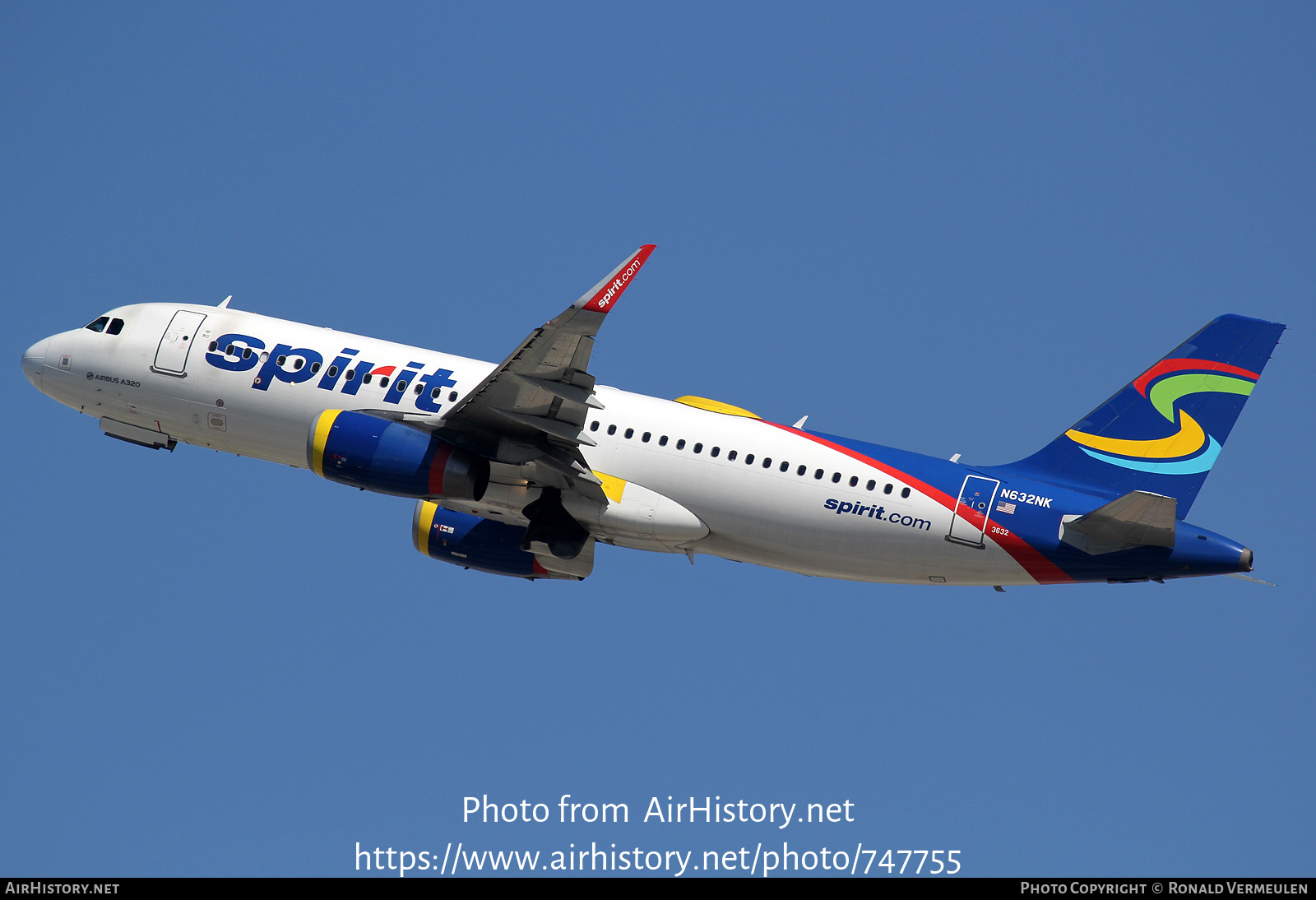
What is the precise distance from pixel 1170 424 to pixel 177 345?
2442 cm

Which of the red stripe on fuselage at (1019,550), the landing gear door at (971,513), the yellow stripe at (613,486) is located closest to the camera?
the red stripe on fuselage at (1019,550)

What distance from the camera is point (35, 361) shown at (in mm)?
36906

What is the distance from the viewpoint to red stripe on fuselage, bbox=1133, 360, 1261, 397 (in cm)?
3228

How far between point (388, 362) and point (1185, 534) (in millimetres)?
18847

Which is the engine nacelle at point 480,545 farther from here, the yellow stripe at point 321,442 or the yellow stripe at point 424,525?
the yellow stripe at point 321,442

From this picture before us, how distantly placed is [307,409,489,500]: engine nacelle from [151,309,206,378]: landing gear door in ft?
18.8

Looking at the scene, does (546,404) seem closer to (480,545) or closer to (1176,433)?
(480,545)

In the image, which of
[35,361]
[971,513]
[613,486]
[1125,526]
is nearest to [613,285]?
[613,486]

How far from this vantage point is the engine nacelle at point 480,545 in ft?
119

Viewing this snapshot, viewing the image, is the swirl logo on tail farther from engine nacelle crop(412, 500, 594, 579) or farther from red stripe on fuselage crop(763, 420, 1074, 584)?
engine nacelle crop(412, 500, 594, 579)

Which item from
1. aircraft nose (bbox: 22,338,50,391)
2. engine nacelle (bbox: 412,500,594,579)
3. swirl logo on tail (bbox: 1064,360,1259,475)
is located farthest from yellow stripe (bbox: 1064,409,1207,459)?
aircraft nose (bbox: 22,338,50,391)

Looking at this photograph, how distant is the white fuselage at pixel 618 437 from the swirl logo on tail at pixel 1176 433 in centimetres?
385

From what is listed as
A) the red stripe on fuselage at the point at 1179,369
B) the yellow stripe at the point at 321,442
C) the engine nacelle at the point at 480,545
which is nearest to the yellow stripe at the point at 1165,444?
the red stripe on fuselage at the point at 1179,369
